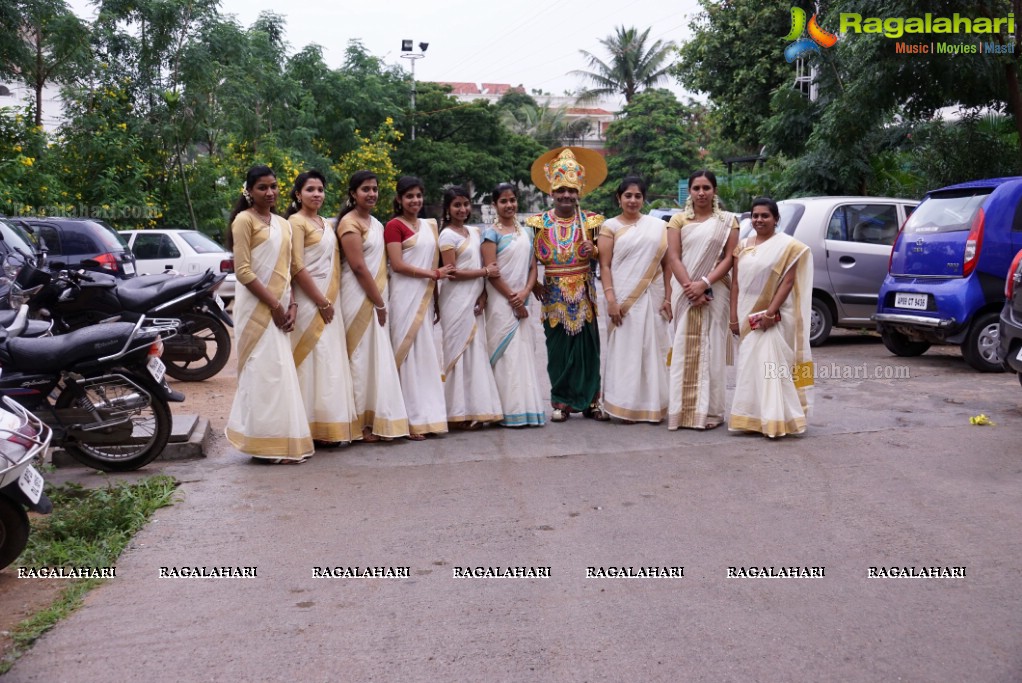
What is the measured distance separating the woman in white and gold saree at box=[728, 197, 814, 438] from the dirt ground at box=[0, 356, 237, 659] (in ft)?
12.0

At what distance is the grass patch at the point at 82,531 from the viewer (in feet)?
13.0

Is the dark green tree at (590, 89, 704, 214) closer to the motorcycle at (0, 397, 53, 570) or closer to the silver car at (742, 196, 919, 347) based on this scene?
the silver car at (742, 196, 919, 347)

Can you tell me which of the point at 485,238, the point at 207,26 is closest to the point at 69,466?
the point at 485,238

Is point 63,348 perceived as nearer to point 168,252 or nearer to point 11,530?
point 11,530

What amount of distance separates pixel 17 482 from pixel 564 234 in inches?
164

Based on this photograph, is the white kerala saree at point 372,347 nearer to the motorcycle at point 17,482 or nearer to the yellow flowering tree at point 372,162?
the motorcycle at point 17,482

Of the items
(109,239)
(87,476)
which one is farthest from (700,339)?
(109,239)

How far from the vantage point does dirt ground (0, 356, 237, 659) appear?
4055 mm

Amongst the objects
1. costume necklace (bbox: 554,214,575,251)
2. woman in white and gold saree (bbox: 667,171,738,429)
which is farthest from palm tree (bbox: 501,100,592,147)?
woman in white and gold saree (bbox: 667,171,738,429)

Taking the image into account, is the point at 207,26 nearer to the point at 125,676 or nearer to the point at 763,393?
the point at 763,393

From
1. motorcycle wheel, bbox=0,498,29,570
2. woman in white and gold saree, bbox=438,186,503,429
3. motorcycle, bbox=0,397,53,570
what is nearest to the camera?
motorcycle, bbox=0,397,53,570

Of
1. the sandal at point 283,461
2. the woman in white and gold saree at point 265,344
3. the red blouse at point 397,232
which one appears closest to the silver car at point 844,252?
the red blouse at point 397,232

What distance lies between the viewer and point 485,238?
714cm

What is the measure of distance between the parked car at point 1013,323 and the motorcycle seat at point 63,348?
590 cm
